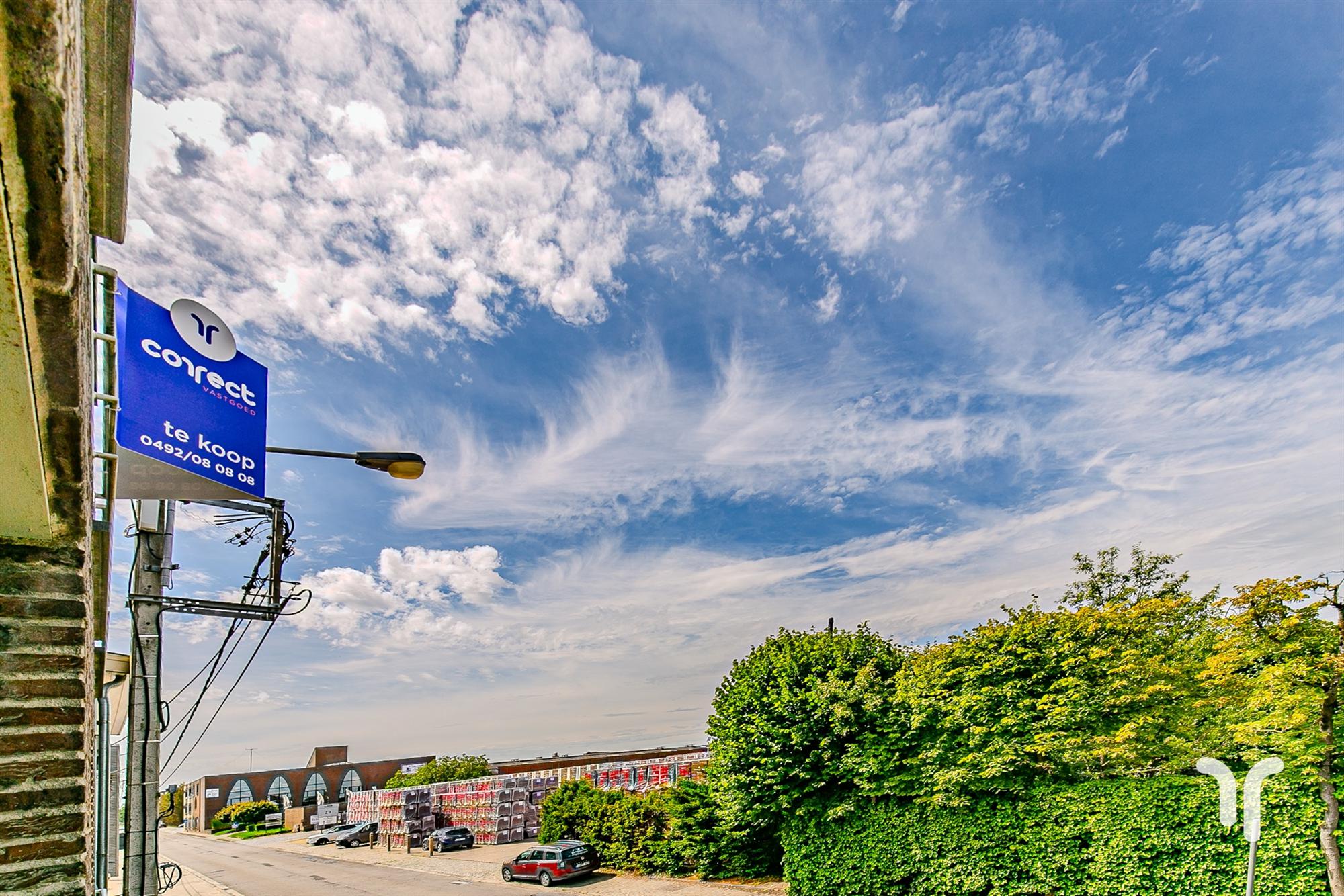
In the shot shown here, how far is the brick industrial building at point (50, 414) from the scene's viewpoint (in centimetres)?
151

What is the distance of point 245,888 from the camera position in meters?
26.6

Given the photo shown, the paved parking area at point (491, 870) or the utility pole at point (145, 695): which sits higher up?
the utility pole at point (145, 695)

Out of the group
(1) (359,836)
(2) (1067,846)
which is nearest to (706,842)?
(2) (1067,846)

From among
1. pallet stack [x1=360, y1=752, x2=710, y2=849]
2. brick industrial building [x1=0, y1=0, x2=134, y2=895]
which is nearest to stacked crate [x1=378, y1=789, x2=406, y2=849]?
pallet stack [x1=360, y1=752, x2=710, y2=849]

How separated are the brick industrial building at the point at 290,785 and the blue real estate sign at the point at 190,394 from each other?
83.3 m

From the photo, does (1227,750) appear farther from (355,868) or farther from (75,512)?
(355,868)

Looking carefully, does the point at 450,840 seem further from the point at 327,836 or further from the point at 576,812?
the point at 327,836

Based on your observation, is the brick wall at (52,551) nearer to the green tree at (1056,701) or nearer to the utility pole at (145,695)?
the utility pole at (145,695)

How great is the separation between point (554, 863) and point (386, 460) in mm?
21394

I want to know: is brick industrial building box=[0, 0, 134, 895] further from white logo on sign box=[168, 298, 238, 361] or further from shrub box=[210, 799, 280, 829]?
shrub box=[210, 799, 280, 829]

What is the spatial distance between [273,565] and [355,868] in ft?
103

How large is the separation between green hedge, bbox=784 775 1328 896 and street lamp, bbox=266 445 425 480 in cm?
1502

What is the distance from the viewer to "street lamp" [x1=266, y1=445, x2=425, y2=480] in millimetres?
6609

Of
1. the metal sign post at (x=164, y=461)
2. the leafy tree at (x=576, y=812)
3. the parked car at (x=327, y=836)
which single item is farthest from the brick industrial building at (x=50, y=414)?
the parked car at (x=327, y=836)
